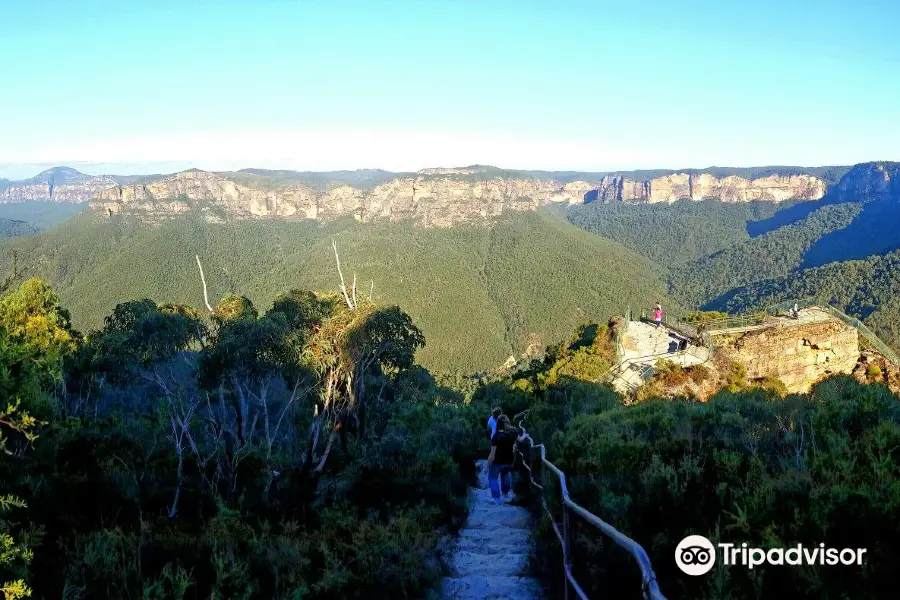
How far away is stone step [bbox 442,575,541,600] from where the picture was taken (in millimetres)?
5121

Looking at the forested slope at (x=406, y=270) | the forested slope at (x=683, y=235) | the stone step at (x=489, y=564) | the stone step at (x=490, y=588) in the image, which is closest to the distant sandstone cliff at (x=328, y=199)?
the forested slope at (x=406, y=270)

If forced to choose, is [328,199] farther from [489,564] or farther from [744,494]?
[744,494]

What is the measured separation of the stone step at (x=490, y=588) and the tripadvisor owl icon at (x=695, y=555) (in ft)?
5.22

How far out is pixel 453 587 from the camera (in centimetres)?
539

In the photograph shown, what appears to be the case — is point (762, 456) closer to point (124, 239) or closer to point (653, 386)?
point (653, 386)

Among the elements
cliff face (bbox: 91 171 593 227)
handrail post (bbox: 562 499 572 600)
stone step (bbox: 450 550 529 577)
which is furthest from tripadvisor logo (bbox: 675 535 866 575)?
cliff face (bbox: 91 171 593 227)

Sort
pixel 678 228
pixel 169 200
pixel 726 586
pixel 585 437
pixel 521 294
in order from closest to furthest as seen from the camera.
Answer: pixel 726 586 → pixel 585 437 → pixel 521 294 → pixel 169 200 → pixel 678 228

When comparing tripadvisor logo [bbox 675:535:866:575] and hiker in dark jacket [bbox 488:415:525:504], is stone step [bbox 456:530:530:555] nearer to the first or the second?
hiker in dark jacket [bbox 488:415:525:504]

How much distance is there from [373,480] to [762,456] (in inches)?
212

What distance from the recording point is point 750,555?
12.3 ft

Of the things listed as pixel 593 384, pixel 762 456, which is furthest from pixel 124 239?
pixel 762 456

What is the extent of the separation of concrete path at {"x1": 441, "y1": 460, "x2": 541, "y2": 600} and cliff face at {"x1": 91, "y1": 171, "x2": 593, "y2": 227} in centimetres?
14571

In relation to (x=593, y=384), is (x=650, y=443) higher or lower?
higher

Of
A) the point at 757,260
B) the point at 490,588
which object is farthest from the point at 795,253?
the point at 490,588
